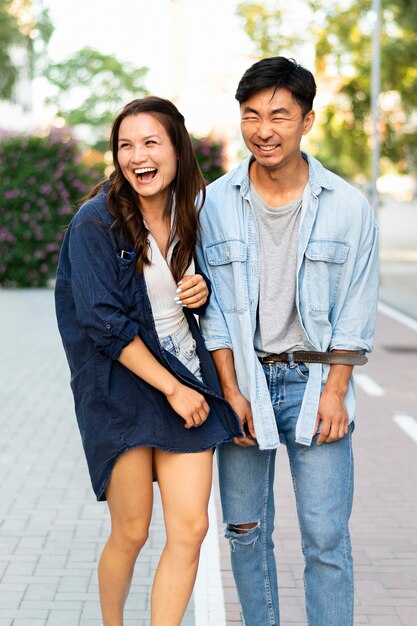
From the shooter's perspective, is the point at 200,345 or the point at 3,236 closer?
the point at 200,345

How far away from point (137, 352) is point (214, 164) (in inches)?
655

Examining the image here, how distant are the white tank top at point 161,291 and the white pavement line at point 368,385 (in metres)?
6.12

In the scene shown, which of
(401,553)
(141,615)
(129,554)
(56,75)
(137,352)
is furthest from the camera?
(56,75)

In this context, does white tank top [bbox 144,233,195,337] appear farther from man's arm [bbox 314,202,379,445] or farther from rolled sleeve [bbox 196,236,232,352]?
man's arm [bbox 314,202,379,445]

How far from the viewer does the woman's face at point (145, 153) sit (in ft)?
10.4

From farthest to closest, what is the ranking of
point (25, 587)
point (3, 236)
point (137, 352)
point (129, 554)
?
point (3, 236)
point (25, 587)
point (129, 554)
point (137, 352)

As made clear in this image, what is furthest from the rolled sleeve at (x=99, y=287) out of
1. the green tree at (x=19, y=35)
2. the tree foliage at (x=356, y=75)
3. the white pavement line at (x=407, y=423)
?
the green tree at (x=19, y=35)

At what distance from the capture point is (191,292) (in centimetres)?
322

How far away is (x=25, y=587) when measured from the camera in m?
4.59

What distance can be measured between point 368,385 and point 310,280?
21.5 ft

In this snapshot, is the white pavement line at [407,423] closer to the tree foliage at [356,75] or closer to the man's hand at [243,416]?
the man's hand at [243,416]

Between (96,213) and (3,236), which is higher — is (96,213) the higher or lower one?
the higher one

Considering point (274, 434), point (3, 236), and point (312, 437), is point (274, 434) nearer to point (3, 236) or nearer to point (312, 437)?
point (312, 437)

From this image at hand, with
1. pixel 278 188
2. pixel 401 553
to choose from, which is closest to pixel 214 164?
pixel 401 553
